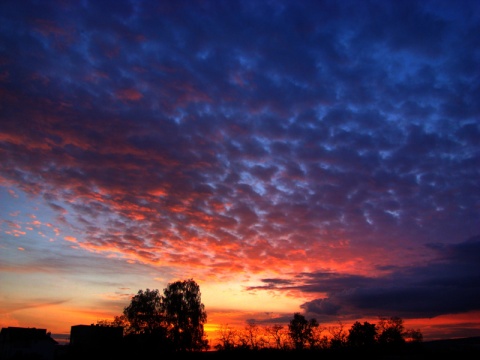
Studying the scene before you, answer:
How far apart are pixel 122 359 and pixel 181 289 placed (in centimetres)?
3519

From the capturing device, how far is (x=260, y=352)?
20.2 metres

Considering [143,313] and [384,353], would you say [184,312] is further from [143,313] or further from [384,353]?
[384,353]

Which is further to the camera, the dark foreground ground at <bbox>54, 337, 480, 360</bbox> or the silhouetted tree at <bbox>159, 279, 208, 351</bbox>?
the silhouetted tree at <bbox>159, 279, 208, 351</bbox>

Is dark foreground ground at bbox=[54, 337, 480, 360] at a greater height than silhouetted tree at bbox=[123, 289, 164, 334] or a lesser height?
lesser

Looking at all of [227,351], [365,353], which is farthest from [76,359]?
[365,353]

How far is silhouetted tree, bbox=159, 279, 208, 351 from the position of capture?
197 ft

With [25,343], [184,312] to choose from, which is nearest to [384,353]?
[184,312]

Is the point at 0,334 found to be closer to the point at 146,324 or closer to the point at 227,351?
the point at 146,324

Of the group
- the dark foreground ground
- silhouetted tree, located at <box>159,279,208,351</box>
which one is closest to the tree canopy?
silhouetted tree, located at <box>159,279,208,351</box>

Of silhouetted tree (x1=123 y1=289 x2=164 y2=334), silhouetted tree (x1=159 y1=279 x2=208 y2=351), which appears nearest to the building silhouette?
silhouetted tree (x1=123 y1=289 x2=164 y2=334)

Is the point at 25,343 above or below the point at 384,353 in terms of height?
above

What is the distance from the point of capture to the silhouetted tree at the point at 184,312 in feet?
197

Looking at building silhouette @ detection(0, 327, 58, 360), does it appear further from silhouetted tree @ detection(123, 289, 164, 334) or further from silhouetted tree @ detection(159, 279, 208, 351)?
silhouetted tree @ detection(159, 279, 208, 351)

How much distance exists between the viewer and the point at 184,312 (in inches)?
2415
